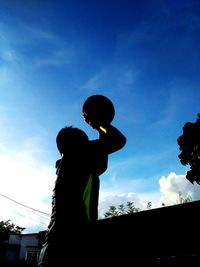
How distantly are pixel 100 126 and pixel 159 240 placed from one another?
3.98 metres

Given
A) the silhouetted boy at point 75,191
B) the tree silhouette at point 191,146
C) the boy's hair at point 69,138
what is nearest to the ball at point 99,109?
the silhouetted boy at point 75,191

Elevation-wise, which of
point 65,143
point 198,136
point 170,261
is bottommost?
point 170,261

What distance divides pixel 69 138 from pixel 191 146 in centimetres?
3525

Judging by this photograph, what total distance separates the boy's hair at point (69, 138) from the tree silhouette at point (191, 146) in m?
33.2

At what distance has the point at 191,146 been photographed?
35.4 metres

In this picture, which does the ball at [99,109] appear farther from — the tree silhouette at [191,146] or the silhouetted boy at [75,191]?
the tree silhouette at [191,146]

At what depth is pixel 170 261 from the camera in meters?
3.35

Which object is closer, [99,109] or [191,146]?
[99,109]

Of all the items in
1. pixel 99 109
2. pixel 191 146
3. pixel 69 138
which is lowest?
pixel 69 138

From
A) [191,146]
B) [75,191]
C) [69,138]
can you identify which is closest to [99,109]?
[69,138]

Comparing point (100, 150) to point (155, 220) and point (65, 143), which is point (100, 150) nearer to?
point (65, 143)

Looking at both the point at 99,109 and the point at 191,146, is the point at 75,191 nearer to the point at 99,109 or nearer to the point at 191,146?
the point at 99,109

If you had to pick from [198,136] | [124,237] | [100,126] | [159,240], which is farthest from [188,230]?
[198,136]

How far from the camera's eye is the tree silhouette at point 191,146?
3409 centimetres
